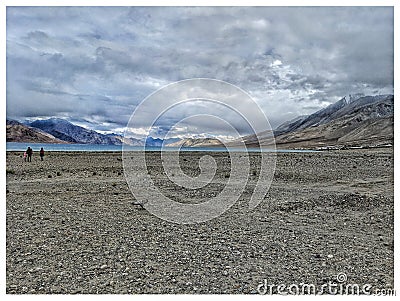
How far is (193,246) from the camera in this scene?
7.98 m

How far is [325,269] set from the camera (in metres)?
6.55

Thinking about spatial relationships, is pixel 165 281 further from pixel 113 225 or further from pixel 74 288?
pixel 113 225

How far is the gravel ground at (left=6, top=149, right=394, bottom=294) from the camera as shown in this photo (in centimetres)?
603

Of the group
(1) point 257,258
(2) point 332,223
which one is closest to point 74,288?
(1) point 257,258

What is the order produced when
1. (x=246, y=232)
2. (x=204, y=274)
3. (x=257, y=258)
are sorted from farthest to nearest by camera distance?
(x=246, y=232) < (x=257, y=258) < (x=204, y=274)

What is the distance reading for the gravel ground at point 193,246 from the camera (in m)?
6.03

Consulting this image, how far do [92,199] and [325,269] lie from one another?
407 inches

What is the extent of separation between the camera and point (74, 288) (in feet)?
18.8
